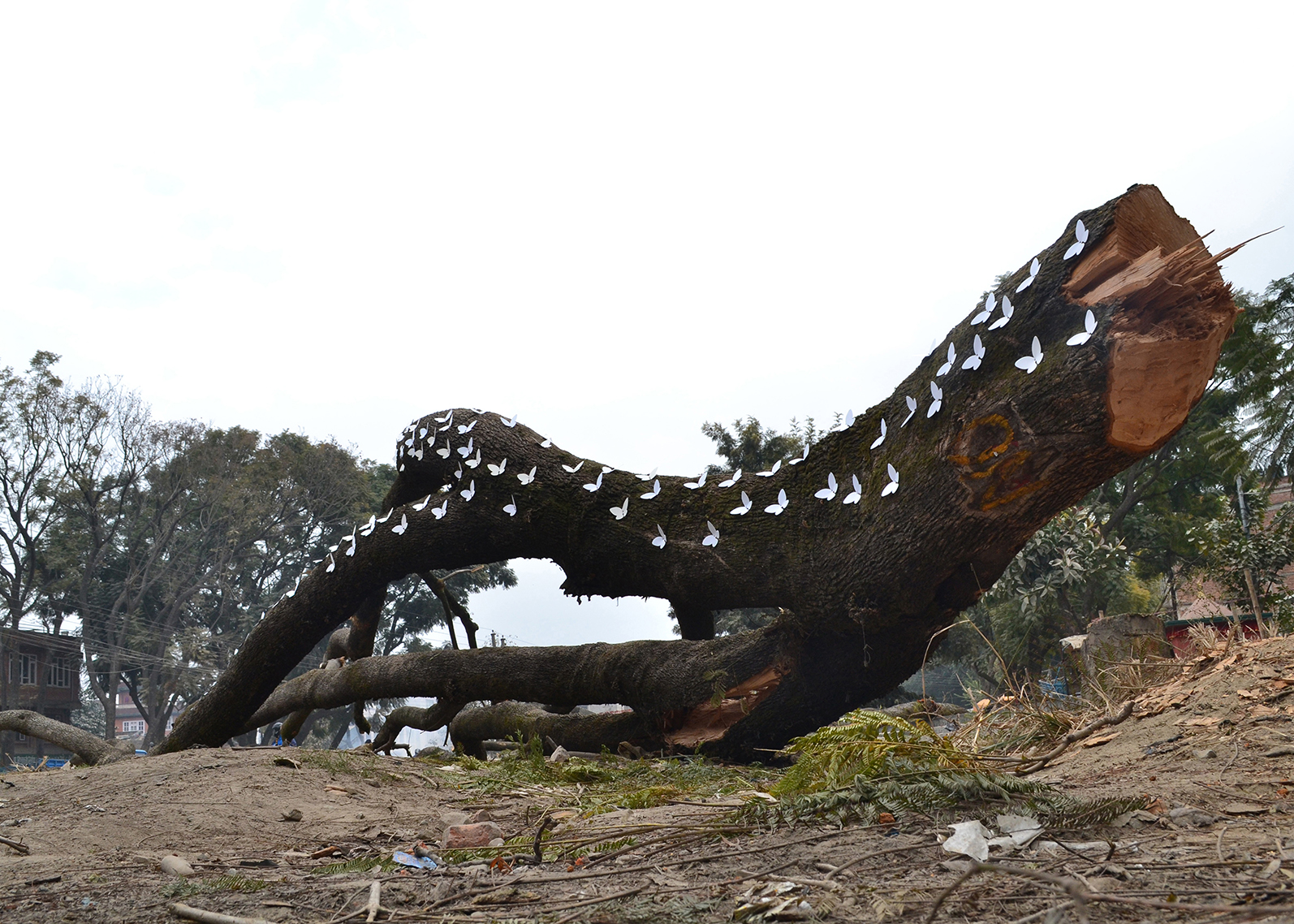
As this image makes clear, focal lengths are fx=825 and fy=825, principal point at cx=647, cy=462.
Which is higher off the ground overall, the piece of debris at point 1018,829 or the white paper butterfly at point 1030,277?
the white paper butterfly at point 1030,277

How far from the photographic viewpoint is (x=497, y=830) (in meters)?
2.52

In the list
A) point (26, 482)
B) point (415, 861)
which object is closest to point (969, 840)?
point (415, 861)

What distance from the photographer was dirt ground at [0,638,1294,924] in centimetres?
146

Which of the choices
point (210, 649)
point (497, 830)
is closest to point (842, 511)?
point (497, 830)

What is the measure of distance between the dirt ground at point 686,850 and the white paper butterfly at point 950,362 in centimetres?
162

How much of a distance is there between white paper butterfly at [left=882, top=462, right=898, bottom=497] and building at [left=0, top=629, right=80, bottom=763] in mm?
19766

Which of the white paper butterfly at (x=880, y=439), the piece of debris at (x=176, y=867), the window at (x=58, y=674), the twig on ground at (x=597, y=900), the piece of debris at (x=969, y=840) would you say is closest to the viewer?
the twig on ground at (x=597, y=900)

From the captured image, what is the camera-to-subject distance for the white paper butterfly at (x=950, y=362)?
140 inches

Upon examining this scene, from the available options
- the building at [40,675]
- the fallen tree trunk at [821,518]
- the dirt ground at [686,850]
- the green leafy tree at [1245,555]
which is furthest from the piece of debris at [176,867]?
the building at [40,675]

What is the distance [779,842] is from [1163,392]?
2.27 meters

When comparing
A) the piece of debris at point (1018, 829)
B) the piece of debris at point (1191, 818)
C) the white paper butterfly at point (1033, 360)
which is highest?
the white paper butterfly at point (1033, 360)

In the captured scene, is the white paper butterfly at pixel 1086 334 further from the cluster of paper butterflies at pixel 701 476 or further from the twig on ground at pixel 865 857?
the twig on ground at pixel 865 857

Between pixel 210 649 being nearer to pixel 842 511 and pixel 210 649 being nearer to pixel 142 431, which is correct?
pixel 142 431

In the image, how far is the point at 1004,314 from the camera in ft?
11.2
